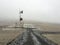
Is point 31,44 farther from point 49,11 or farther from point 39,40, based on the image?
point 49,11

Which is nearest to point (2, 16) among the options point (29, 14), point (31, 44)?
point (29, 14)

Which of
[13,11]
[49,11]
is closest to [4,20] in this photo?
[13,11]

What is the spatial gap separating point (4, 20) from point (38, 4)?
455 millimetres

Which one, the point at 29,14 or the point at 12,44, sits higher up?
the point at 29,14

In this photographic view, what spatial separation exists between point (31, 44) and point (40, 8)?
0.82 meters

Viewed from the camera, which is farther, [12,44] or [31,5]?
[31,5]

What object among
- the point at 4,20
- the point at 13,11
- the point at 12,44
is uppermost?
the point at 13,11

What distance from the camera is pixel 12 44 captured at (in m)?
1.00

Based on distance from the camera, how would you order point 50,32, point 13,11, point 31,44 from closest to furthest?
point 31,44 → point 50,32 → point 13,11

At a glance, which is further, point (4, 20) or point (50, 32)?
point (4, 20)

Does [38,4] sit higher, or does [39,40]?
[38,4]

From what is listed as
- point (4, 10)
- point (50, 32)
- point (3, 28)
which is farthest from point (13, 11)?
point (50, 32)

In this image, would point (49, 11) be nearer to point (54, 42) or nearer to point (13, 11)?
point (13, 11)

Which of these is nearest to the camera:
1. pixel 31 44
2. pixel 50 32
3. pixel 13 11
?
pixel 31 44
